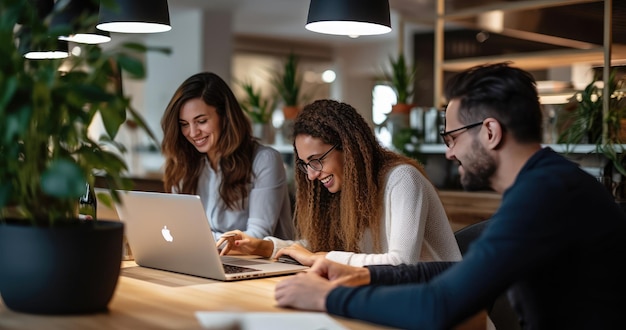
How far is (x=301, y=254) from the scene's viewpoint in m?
2.46

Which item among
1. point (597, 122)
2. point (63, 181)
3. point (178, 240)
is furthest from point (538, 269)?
point (597, 122)

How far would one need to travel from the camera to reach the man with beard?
1.58 metres

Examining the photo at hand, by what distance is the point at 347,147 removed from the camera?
252 centimetres

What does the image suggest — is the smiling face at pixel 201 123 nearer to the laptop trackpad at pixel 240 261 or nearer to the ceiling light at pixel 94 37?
the ceiling light at pixel 94 37

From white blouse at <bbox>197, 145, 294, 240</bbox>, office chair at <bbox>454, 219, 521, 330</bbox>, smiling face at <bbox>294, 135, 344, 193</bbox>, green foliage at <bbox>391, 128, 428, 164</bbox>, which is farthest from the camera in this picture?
green foliage at <bbox>391, 128, 428, 164</bbox>

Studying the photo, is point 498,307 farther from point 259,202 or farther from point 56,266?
point 56,266

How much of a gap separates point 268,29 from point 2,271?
28.5ft

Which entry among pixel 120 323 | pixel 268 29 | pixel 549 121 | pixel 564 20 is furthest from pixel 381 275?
pixel 268 29

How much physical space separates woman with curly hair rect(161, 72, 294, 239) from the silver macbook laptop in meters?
0.66

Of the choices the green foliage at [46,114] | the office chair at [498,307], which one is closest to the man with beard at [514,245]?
the green foliage at [46,114]

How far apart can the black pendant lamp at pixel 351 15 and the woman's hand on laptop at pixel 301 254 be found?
703 mm

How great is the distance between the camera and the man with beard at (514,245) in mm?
1580

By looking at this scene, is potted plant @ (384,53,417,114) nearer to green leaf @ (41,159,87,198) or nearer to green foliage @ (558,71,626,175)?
green foliage @ (558,71,626,175)

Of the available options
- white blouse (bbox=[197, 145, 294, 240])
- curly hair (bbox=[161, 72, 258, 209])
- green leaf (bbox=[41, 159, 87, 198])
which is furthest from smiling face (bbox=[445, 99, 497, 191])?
curly hair (bbox=[161, 72, 258, 209])
